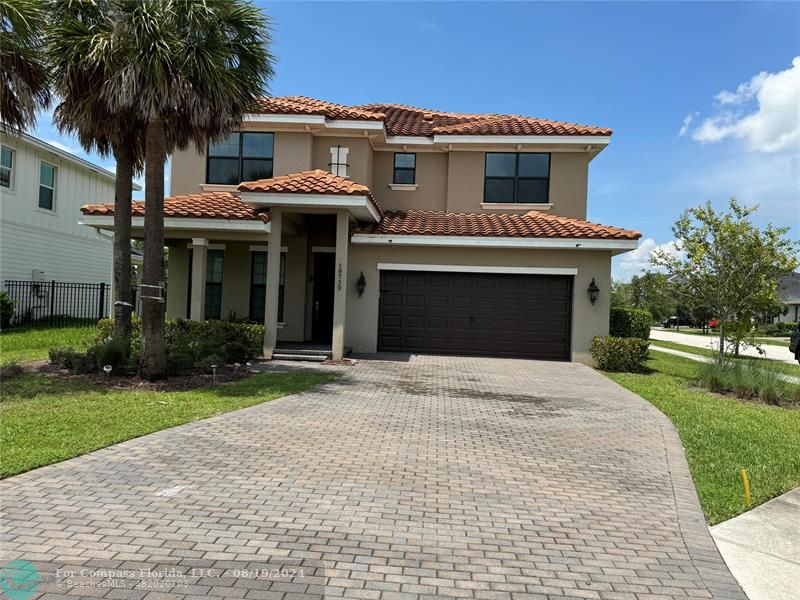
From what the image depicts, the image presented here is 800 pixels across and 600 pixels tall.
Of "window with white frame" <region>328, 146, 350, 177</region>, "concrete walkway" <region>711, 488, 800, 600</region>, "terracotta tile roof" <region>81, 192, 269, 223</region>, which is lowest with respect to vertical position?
"concrete walkway" <region>711, 488, 800, 600</region>

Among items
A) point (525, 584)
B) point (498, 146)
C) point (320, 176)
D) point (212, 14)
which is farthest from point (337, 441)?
point (498, 146)

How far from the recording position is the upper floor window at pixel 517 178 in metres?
18.4

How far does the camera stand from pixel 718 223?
13570mm

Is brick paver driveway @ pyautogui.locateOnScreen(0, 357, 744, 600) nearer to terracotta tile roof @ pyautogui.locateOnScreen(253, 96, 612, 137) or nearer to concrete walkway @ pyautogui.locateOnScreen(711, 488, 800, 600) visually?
concrete walkway @ pyautogui.locateOnScreen(711, 488, 800, 600)

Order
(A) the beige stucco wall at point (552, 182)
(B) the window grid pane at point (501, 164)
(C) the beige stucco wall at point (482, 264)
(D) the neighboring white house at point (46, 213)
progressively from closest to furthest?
(C) the beige stucco wall at point (482, 264) → (A) the beige stucco wall at point (552, 182) → (B) the window grid pane at point (501, 164) → (D) the neighboring white house at point (46, 213)

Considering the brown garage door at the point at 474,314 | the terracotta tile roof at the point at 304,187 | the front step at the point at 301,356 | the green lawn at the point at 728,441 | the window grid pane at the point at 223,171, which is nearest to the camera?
the green lawn at the point at 728,441

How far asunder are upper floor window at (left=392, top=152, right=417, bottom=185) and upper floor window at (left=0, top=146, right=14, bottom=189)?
14.3 meters

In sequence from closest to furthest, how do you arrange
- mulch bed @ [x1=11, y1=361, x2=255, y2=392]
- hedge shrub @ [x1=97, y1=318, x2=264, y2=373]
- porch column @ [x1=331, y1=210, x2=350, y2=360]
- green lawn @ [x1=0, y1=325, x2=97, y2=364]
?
mulch bed @ [x1=11, y1=361, x2=255, y2=392], hedge shrub @ [x1=97, y1=318, x2=264, y2=373], green lawn @ [x1=0, y1=325, x2=97, y2=364], porch column @ [x1=331, y1=210, x2=350, y2=360]

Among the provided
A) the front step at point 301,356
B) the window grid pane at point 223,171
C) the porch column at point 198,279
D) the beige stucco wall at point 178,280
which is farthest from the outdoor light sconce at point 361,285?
the beige stucco wall at point 178,280

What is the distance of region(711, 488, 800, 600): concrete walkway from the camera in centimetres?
394

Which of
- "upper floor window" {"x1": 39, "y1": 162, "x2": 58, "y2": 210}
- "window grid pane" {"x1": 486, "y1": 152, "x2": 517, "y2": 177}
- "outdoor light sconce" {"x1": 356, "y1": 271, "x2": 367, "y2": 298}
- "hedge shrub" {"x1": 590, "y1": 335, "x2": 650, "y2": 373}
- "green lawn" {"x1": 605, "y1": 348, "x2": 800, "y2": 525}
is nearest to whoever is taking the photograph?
"green lawn" {"x1": 605, "y1": 348, "x2": 800, "y2": 525}

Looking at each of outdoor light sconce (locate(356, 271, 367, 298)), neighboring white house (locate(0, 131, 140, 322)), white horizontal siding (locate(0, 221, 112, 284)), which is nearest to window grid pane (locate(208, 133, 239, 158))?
neighboring white house (locate(0, 131, 140, 322))

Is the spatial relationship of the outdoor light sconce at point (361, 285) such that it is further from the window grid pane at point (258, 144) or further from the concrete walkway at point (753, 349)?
the concrete walkway at point (753, 349)

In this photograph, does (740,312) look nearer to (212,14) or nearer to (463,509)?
(463,509)
